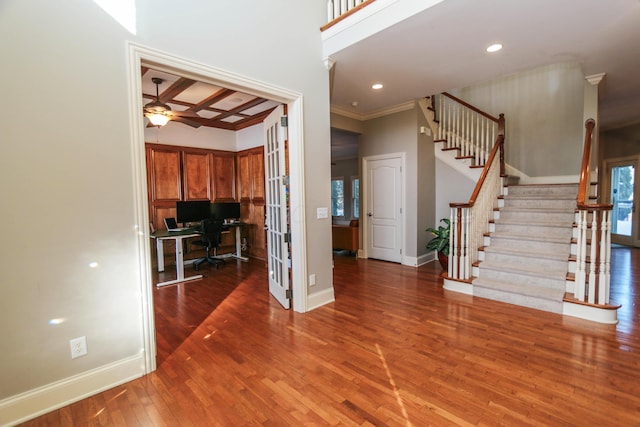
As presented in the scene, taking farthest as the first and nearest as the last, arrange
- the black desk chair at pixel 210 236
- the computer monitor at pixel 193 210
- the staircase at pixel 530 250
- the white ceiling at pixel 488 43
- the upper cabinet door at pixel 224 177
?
the upper cabinet door at pixel 224 177, the computer monitor at pixel 193 210, the black desk chair at pixel 210 236, the staircase at pixel 530 250, the white ceiling at pixel 488 43

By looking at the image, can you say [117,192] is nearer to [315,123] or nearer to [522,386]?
[315,123]

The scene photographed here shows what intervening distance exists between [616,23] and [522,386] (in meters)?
3.33

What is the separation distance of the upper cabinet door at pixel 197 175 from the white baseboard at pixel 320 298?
11.8ft

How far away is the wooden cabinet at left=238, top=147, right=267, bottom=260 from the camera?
5.97 metres

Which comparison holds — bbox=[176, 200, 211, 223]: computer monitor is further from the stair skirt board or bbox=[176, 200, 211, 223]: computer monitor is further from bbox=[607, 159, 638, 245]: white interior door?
bbox=[607, 159, 638, 245]: white interior door

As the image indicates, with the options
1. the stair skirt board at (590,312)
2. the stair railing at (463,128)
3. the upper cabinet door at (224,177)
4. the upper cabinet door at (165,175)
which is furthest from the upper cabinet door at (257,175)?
the stair skirt board at (590,312)

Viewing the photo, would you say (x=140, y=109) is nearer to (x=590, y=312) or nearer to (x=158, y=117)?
(x=158, y=117)

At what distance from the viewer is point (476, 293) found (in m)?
3.75

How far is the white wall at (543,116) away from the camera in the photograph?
5379 mm

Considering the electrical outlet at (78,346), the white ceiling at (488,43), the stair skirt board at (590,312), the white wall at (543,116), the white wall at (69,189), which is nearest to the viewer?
the white wall at (69,189)

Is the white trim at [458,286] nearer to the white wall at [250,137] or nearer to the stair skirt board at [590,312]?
the stair skirt board at [590,312]

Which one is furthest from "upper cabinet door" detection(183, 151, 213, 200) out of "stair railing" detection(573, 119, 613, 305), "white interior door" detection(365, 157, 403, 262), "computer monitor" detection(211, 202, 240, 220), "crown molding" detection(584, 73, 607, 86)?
"crown molding" detection(584, 73, 607, 86)

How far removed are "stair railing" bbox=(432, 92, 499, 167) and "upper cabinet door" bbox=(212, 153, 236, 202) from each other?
425 cm

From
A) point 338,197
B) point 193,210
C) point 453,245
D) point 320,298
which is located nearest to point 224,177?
point 193,210
